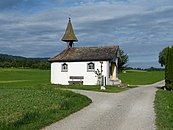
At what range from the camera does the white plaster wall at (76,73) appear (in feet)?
136

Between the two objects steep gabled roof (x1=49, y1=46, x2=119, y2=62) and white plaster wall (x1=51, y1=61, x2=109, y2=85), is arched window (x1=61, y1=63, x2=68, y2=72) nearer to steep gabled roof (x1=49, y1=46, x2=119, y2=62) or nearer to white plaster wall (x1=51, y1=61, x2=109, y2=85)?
white plaster wall (x1=51, y1=61, x2=109, y2=85)

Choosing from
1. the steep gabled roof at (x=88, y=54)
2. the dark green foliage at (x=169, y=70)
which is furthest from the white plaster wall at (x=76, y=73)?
the dark green foliage at (x=169, y=70)

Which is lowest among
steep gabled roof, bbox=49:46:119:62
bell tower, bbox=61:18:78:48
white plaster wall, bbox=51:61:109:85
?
white plaster wall, bbox=51:61:109:85

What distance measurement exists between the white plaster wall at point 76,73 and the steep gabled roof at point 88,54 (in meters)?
0.54

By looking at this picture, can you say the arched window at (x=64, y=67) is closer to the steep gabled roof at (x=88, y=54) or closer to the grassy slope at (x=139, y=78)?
the steep gabled roof at (x=88, y=54)

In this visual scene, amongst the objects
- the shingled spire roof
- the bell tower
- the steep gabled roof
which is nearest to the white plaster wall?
the steep gabled roof

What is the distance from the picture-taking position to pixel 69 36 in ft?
155

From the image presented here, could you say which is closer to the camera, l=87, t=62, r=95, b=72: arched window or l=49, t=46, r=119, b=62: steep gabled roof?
A: l=49, t=46, r=119, b=62: steep gabled roof

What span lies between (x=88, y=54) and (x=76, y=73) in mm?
2864

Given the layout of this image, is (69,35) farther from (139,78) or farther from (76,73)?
(139,78)

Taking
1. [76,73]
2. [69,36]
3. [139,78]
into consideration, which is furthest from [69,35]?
[139,78]

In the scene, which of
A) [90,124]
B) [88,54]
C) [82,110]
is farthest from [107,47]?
[90,124]

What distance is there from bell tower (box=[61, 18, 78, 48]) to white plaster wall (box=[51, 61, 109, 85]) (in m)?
4.50

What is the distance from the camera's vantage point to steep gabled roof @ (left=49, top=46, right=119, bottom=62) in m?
41.8
